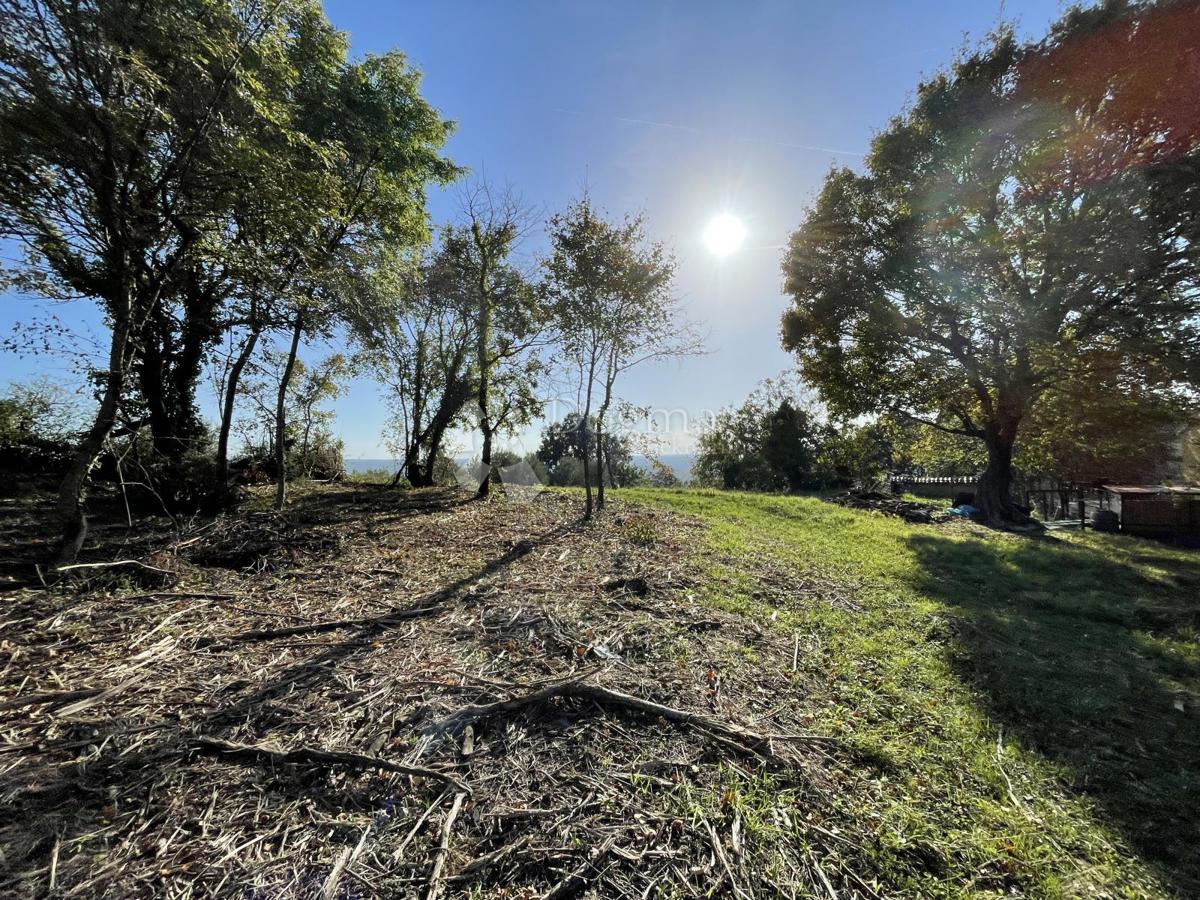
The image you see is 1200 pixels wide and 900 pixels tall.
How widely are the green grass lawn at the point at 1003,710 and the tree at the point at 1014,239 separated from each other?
268 inches

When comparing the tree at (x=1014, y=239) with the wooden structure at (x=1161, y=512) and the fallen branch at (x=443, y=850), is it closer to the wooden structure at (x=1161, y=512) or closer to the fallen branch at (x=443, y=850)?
the wooden structure at (x=1161, y=512)

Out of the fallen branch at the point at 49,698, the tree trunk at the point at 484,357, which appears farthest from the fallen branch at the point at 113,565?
the tree trunk at the point at 484,357

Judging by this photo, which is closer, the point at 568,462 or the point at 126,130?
the point at 126,130

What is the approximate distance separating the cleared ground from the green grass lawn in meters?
0.02

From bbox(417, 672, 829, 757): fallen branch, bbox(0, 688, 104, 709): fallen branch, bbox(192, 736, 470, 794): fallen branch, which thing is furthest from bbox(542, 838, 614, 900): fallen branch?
bbox(0, 688, 104, 709): fallen branch

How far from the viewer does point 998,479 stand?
45.9 ft

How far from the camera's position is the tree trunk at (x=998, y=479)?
13844 millimetres

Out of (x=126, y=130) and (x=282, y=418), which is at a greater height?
(x=126, y=130)

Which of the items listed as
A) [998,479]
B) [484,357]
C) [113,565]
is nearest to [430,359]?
[484,357]

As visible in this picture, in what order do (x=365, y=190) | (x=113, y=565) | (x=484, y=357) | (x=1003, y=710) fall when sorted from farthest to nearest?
(x=484, y=357)
(x=365, y=190)
(x=113, y=565)
(x=1003, y=710)

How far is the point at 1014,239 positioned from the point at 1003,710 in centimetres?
1374

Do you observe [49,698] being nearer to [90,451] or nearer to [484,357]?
[90,451]

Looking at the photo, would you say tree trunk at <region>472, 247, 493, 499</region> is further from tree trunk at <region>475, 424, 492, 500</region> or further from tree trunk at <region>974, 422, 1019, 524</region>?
tree trunk at <region>974, 422, 1019, 524</region>

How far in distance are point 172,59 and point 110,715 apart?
5.59m
